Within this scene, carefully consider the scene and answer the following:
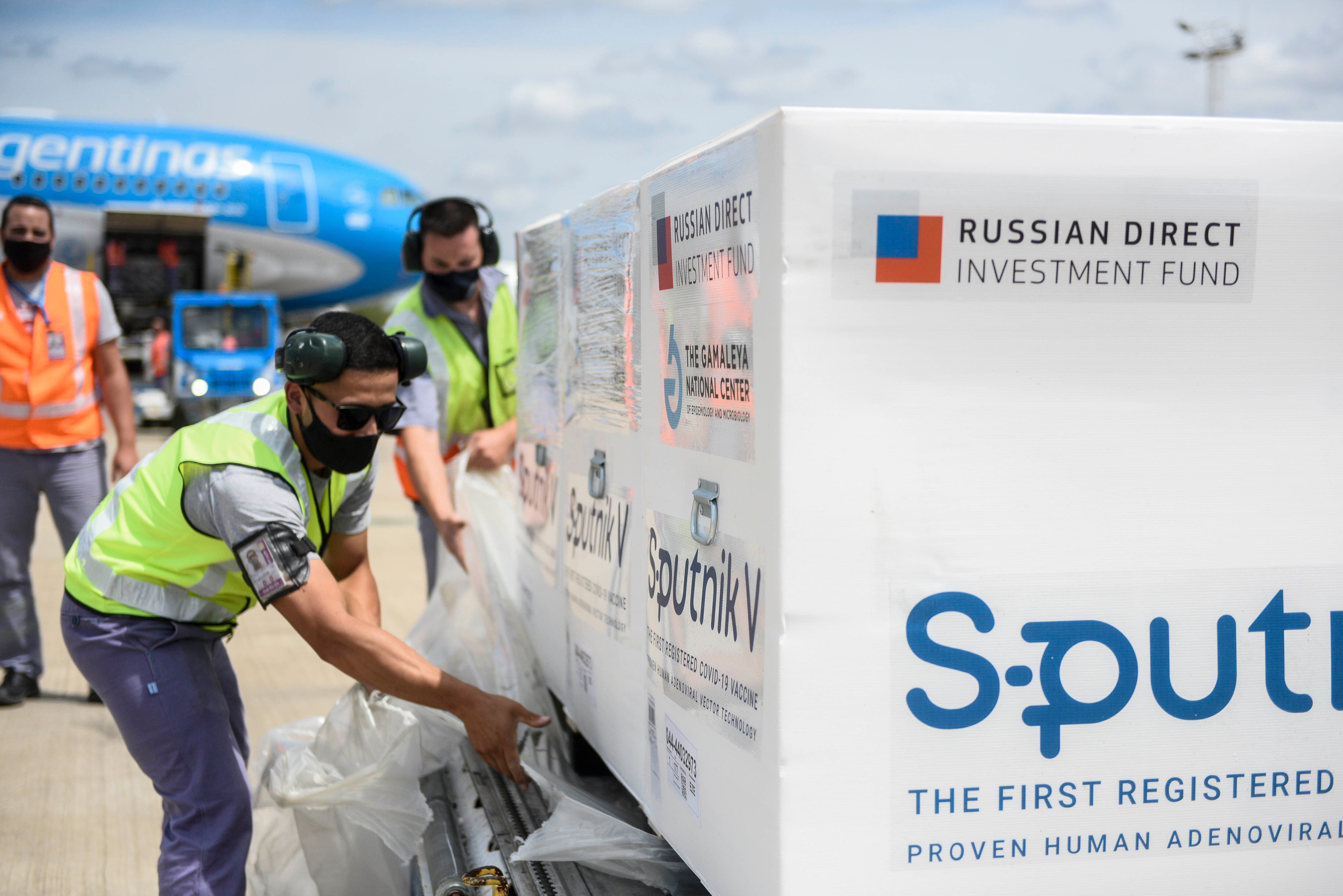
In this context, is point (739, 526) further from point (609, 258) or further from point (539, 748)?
point (539, 748)

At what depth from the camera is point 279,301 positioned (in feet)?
90.6

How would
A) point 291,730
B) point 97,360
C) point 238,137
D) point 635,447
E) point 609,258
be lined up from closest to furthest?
point 635,447 → point 609,258 → point 291,730 → point 97,360 → point 238,137

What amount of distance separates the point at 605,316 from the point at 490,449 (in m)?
1.39

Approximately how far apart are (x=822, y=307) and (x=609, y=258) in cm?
90

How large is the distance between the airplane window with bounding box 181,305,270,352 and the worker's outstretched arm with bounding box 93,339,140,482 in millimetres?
12502

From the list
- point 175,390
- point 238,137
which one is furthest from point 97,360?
point 238,137

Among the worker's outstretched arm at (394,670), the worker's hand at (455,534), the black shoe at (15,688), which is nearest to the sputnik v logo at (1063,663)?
the worker's outstretched arm at (394,670)

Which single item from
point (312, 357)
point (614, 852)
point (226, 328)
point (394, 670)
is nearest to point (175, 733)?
point (394, 670)

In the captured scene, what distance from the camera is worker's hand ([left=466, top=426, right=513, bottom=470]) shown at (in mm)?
3523

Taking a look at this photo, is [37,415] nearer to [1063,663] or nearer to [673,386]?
[673,386]

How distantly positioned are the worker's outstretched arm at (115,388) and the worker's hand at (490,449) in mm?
2120

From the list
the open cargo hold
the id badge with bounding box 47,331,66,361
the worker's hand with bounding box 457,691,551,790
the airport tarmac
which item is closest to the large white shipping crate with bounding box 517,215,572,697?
the worker's hand with bounding box 457,691,551,790

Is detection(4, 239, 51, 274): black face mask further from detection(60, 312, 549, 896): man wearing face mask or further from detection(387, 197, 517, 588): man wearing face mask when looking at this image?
detection(60, 312, 549, 896): man wearing face mask

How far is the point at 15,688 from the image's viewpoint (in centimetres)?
470
